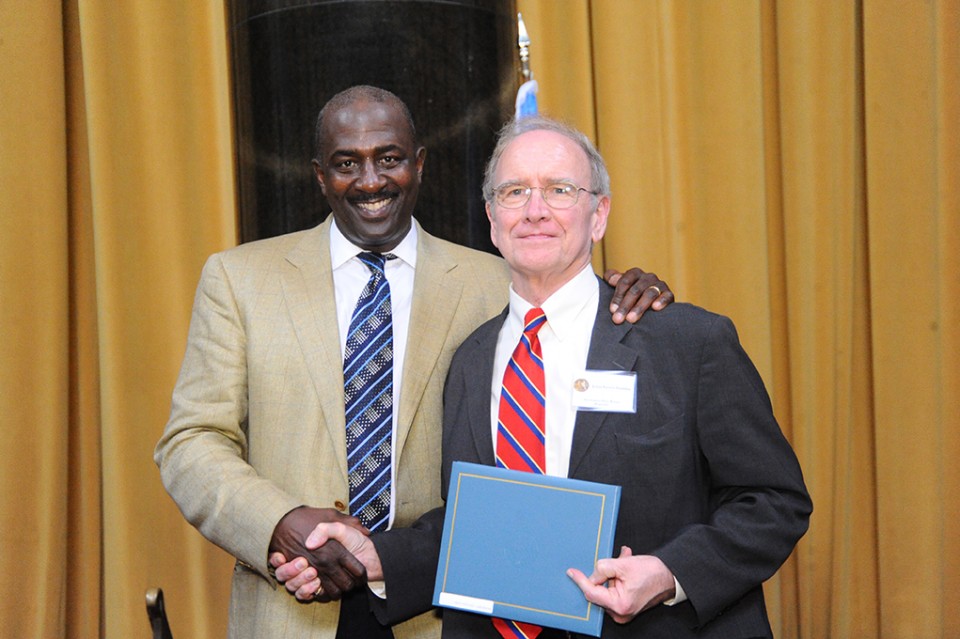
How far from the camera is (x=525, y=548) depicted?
1.84 metres

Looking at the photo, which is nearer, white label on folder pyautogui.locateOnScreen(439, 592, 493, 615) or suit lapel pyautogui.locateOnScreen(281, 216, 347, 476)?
white label on folder pyautogui.locateOnScreen(439, 592, 493, 615)

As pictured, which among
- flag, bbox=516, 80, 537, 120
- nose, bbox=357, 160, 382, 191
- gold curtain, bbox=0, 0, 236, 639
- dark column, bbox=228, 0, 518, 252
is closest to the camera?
nose, bbox=357, 160, 382, 191

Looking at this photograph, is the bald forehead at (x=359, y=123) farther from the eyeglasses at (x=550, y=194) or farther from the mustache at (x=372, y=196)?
the eyeglasses at (x=550, y=194)

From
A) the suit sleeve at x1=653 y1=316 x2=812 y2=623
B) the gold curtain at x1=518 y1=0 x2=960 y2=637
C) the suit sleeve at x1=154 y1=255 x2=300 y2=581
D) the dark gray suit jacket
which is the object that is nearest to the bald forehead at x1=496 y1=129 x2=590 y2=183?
the dark gray suit jacket

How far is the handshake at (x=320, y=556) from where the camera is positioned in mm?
2029

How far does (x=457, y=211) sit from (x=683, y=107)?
136 centimetres

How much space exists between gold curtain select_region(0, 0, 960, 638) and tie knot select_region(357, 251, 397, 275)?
63.6 inches

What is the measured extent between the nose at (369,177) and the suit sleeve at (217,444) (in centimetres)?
37

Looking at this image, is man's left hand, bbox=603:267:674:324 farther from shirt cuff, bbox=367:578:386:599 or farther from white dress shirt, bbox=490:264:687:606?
shirt cuff, bbox=367:578:386:599

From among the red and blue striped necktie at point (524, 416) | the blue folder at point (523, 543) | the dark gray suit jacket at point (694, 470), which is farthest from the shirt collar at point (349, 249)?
the blue folder at point (523, 543)

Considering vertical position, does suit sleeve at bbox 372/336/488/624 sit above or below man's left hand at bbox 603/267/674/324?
below

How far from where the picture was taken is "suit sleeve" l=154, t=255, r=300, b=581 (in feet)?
6.89

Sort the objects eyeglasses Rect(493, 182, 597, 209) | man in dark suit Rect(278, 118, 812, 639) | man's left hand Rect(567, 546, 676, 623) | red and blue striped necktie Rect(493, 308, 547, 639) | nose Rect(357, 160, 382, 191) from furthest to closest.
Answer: nose Rect(357, 160, 382, 191) < eyeglasses Rect(493, 182, 597, 209) < red and blue striped necktie Rect(493, 308, 547, 639) < man in dark suit Rect(278, 118, 812, 639) < man's left hand Rect(567, 546, 676, 623)

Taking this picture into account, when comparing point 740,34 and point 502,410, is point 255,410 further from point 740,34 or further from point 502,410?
point 740,34
